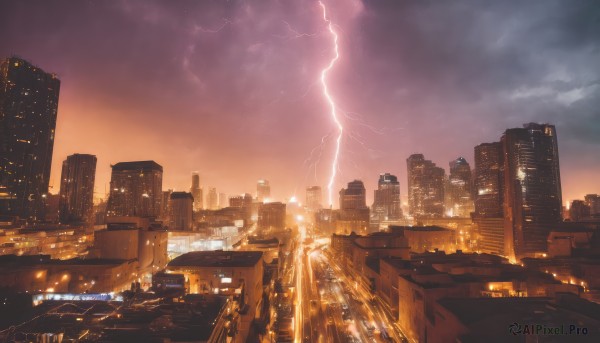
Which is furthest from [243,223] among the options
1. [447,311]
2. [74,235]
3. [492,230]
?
[447,311]

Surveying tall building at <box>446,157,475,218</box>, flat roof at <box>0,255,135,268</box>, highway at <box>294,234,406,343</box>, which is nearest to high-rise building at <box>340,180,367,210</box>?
tall building at <box>446,157,475,218</box>

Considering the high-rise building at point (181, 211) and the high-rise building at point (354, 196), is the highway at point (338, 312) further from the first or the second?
the high-rise building at point (354, 196)

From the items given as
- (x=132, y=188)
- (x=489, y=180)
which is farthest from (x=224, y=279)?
(x=132, y=188)

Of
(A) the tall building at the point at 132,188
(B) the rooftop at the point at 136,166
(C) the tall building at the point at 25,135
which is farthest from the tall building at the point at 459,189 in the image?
(C) the tall building at the point at 25,135

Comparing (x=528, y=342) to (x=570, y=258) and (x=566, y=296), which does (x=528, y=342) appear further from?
(x=570, y=258)

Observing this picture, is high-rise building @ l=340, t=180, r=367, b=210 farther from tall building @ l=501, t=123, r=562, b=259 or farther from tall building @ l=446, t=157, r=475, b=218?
tall building @ l=501, t=123, r=562, b=259
